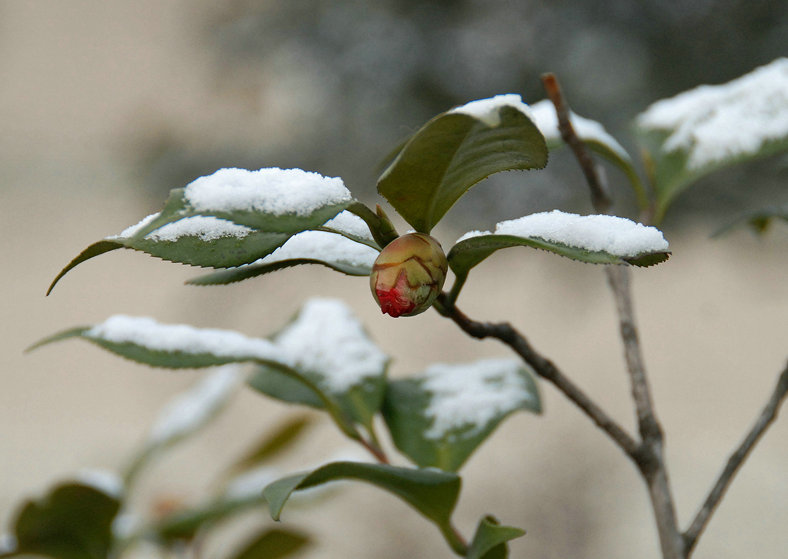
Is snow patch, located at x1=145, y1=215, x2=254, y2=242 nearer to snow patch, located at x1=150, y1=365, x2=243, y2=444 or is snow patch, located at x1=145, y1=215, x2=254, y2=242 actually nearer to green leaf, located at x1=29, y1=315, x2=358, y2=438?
green leaf, located at x1=29, y1=315, x2=358, y2=438

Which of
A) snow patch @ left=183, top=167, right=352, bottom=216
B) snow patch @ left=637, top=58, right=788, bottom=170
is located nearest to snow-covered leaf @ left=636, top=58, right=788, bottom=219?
snow patch @ left=637, top=58, right=788, bottom=170

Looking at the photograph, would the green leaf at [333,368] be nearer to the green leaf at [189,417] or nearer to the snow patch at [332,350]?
the snow patch at [332,350]

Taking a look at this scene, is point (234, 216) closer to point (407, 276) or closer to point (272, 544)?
point (407, 276)

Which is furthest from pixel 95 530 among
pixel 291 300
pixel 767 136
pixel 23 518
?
pixel 291 300

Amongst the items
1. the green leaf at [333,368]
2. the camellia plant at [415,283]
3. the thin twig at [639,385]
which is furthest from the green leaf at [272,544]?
the thin twig at [639,385]

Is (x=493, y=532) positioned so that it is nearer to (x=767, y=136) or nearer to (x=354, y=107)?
(x=767, y=136)

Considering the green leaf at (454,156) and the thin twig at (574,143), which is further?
the thin twig at (574,143)

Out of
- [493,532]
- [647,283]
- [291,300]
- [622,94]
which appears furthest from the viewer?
[647,283]
